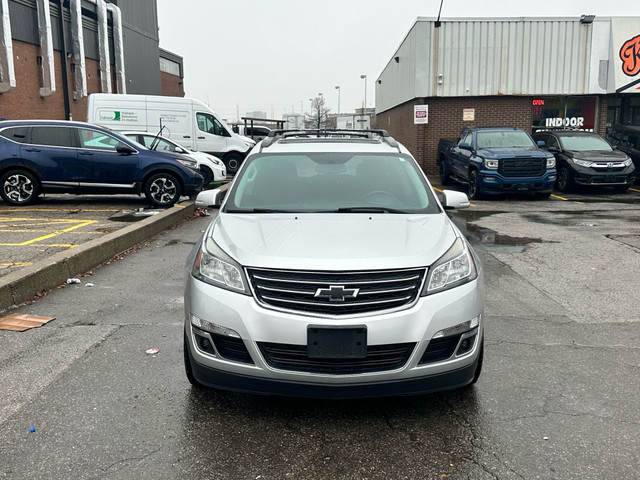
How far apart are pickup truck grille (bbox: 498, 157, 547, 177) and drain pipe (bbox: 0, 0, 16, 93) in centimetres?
1784

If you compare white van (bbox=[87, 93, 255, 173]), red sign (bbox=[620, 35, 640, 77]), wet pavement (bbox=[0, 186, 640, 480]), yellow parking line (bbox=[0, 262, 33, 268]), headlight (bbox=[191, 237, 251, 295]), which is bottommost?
wet pavement (bbox=[0, 186, 640, 480])

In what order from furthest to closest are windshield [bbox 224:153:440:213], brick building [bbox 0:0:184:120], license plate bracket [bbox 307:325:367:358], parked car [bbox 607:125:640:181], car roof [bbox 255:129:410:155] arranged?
brick building [bbox 0:0:184:120], parked car [bbox 607:125:640:181], car roof [bbox 255:129:410:155], windshield [bbox 224:153:440:213], license plate bracket [bbox 307:325:367:358]

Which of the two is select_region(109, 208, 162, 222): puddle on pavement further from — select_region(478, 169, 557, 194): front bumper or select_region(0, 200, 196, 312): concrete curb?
select_region(478, 169, 557, 194): front bumper

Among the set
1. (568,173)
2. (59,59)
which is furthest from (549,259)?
(59,59)

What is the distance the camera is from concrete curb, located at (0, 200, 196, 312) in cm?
576

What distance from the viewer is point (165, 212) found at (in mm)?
11086

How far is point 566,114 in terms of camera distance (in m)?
22.0

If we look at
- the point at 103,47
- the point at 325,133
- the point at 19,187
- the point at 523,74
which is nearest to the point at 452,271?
the point at 325,133

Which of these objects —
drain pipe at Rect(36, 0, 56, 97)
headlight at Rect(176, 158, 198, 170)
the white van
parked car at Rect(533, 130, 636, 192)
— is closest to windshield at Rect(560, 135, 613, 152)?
parked car at Rect(533, 130, 636, 192)

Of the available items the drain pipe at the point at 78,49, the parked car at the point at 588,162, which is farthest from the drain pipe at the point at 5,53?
the parked car at the point at 588,162

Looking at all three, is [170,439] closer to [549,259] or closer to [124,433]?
[124,433]

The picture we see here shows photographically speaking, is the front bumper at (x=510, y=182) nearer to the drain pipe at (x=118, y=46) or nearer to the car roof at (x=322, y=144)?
the car roof at (x=322, y=144)

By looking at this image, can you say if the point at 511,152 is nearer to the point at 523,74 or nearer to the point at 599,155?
the point at 599,155

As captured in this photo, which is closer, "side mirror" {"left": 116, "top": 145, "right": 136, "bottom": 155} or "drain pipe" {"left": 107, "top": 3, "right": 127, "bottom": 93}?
"side mirror" {"left": 116, "top": 145, "right": 136, "bottom": 155}
